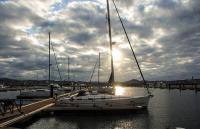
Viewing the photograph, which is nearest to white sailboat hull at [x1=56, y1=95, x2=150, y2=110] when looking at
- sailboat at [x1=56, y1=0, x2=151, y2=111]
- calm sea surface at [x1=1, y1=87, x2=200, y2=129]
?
sailboat at [x1=56, y1=0, x2=151, y2=111]

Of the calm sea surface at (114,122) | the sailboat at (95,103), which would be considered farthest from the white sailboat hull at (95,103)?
the calm sea surface at (114,122)

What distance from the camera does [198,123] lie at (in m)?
30.4

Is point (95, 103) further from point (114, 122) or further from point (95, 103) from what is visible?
point (114, 122)

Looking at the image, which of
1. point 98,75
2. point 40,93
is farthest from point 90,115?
point 98,75

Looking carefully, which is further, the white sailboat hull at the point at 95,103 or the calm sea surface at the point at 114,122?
the white sailboat hull at the point at 95,103

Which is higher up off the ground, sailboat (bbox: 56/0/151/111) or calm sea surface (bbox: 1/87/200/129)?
sailboat (bbox: 56/0/151/111)

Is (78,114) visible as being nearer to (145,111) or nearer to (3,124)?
(145,111)

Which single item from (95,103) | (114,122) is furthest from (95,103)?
(114,122)

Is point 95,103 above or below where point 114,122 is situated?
above

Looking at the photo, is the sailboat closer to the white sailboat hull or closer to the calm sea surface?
the white sailboat hull

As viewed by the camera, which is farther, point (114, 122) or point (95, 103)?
point (95, 103)

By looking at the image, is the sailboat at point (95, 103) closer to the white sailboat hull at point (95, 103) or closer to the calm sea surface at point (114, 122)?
the white sailboat hull at point (95, 103)

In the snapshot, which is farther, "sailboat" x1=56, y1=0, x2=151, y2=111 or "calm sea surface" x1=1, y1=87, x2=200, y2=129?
"sailboat" x1=56, y1=0, x2=151, y2=111

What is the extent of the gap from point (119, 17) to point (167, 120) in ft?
51.5
